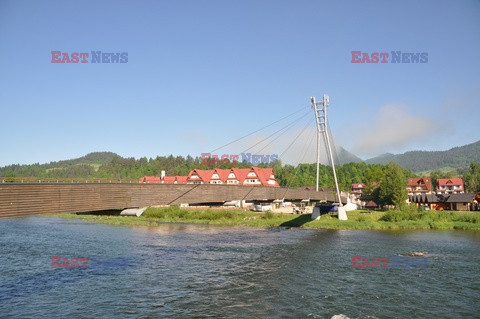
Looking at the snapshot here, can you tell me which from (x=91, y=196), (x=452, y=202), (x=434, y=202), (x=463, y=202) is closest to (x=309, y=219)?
(x=434, y=202)

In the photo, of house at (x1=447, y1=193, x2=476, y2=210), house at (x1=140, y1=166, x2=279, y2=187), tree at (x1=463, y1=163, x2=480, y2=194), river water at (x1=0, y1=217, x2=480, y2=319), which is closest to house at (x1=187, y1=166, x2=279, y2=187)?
house at (x1=140, y1=166, x2=279, y2=187)

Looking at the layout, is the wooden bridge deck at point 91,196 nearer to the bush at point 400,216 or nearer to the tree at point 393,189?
the bush at point 400,216

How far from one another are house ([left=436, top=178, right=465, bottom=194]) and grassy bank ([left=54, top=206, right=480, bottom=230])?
83.8 meters

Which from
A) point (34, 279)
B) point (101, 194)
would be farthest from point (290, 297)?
point (34, 279)

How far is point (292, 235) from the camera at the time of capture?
5653cm

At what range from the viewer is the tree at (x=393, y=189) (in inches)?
3302

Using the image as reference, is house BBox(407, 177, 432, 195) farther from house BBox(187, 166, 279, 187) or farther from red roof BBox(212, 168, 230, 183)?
red roof BBox(212, 168, 230, 183)

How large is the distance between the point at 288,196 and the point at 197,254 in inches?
871

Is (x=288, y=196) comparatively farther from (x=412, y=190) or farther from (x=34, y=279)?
(x=412, y=190)

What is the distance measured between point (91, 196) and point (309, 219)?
191 ft

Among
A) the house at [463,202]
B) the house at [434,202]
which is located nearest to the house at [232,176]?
the house at [434,202]

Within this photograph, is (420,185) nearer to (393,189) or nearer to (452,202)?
(452,202)

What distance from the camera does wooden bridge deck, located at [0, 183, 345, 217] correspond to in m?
18.8

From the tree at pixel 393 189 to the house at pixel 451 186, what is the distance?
2851 inches
